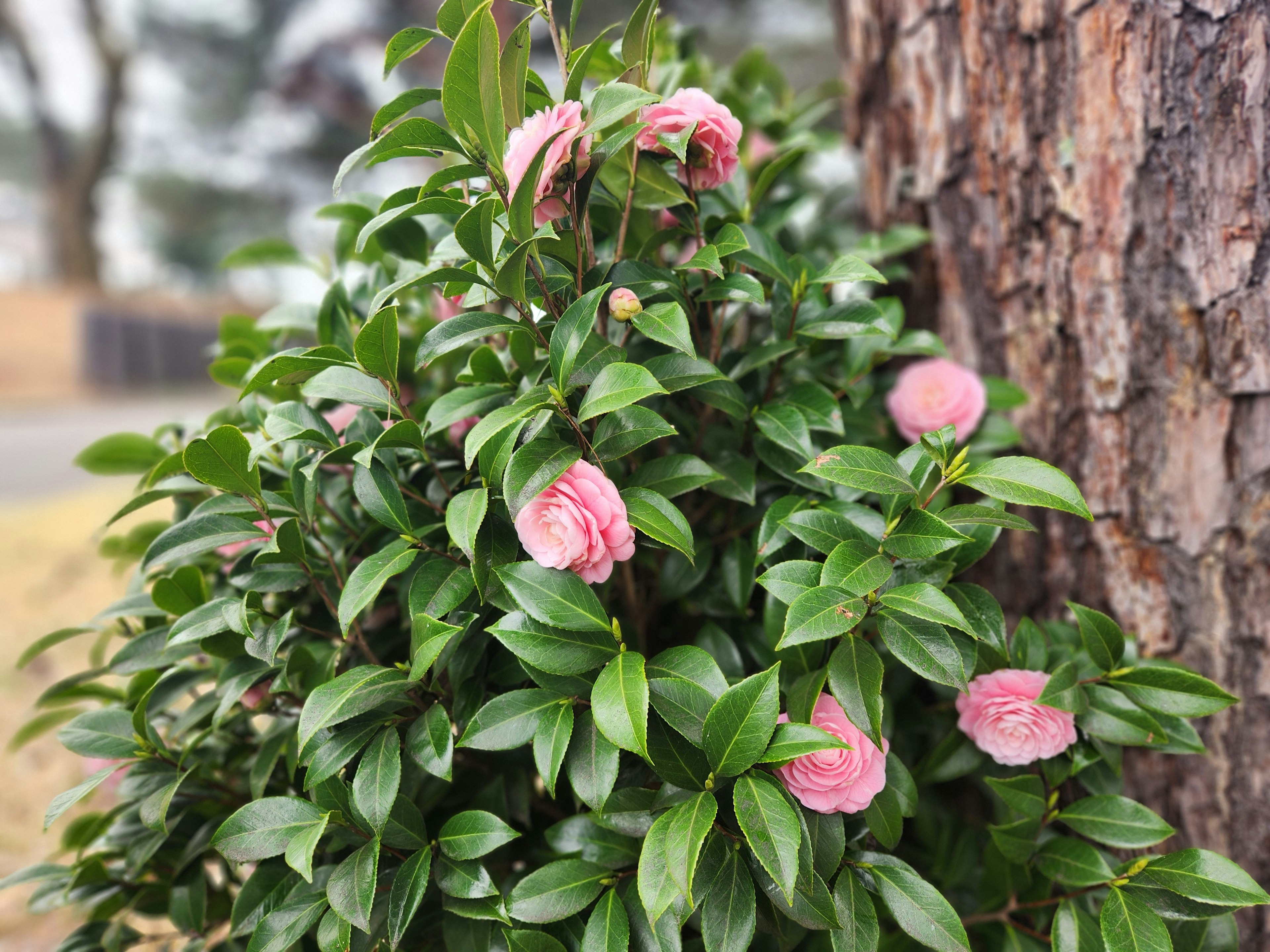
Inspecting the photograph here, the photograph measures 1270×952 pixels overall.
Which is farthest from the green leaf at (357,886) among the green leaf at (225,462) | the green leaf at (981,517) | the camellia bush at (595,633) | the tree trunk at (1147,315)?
the tree trunk at (1147,315)

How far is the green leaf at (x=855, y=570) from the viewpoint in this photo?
0.62 m

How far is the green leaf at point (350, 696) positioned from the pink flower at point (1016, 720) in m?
0.56

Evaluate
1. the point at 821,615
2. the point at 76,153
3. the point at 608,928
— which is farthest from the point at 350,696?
the point at 76,153

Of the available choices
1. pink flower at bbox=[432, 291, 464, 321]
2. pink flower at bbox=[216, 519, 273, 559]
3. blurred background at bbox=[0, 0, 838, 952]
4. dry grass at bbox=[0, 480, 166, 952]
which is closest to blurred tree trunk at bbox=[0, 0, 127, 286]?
blurred background at bbox=[0, 0, 838, 952]

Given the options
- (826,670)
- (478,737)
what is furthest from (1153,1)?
(478,737)

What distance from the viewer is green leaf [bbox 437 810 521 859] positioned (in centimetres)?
67

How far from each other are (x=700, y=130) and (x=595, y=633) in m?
0.48

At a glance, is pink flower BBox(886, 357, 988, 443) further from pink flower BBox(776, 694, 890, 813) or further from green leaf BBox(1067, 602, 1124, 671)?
Result: pink flower BBox(776, 694, 890, 813)

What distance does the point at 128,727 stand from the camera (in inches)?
31.0

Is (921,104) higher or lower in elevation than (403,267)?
higher

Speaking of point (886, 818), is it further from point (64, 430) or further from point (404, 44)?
point (64, 430)

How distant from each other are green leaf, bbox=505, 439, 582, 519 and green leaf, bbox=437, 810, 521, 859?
11.6 inches

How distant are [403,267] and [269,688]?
0.52 m

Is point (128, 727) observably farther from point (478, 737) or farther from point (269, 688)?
point (478, 737)
